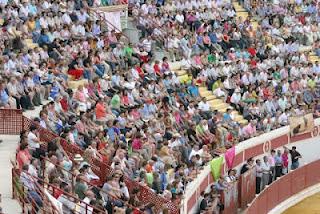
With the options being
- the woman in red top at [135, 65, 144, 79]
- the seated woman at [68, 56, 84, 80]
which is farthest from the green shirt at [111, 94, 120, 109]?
the woman in red top at [135, 65, 144, 79]

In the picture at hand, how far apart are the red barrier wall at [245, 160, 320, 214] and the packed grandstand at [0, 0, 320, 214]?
0.45 meters

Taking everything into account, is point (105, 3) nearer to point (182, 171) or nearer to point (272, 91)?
point (272, 91)

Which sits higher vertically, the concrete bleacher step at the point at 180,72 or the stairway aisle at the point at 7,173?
the stairway aisle at the point at 7,173

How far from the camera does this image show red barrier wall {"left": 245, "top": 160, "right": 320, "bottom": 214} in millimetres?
24406

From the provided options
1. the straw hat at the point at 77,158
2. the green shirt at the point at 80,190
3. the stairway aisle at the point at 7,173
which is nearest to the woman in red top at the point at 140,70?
the stairway aisle at the point at 7,173

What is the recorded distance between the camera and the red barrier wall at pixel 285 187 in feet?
80.1

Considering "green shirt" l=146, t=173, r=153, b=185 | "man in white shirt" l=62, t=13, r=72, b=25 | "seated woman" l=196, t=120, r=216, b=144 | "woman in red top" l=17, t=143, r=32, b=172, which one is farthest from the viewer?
"man in white shirt" l=62, t=13, r=72, b=25

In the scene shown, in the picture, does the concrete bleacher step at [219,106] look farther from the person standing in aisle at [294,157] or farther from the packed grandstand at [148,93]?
the person standing in aisle at [294,157]

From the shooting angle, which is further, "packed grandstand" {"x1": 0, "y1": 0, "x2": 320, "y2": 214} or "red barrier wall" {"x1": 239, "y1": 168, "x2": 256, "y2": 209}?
"red barrier wall" {"x1": 239, "y1": 168, "x2": 256, "y2": 209}

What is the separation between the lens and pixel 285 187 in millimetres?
26906

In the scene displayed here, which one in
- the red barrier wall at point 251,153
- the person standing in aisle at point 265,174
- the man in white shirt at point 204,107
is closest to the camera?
the red barrier wall at point 251,153

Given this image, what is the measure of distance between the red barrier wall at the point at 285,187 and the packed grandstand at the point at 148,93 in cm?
45

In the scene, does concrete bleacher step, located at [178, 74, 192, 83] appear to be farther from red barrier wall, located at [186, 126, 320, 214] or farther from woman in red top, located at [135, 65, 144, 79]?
red barrier wall, located at [186, 126, 320, 214]

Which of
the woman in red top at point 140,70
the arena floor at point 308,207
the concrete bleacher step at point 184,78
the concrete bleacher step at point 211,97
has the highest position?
the woman in red top at point 140,70
